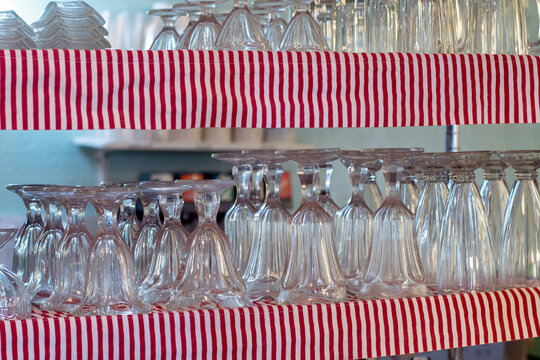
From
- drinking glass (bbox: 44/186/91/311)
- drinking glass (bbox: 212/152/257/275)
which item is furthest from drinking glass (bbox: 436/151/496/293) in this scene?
drinking glass (bbox: 44/186/91/311)

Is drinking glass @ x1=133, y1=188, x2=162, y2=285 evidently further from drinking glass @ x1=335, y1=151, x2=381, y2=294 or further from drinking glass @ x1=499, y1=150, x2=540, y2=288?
drinking glass @ x1=499, y1=150, x2=540, y2=288

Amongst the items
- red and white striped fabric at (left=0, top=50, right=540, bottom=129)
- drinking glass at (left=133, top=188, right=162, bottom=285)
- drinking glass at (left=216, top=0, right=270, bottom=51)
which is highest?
drinking glass at (left=216, top=0, right=270, bottom=51)

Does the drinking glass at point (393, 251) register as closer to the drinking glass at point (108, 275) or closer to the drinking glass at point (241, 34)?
the drinking glass at point (241, 34)

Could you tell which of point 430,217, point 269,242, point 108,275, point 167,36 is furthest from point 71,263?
point 430,217

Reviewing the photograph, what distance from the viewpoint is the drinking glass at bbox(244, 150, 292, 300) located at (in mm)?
1378

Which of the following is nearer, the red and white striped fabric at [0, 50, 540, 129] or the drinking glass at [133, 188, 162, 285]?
the red and white striped fabric at [0, 50, 540, 129]

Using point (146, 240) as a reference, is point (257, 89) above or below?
above

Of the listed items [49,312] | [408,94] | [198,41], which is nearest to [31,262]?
[49,312]

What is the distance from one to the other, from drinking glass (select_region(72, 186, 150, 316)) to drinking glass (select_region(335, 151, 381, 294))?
1.33 feet

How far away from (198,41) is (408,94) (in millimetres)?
366

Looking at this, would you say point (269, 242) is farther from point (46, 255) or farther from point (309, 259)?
point (46, 255)

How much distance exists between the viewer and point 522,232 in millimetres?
1503

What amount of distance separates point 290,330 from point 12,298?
43cm

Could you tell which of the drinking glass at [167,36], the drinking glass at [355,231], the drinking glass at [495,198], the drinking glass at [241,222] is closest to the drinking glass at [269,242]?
Result: the drinking glass at [241,222]
